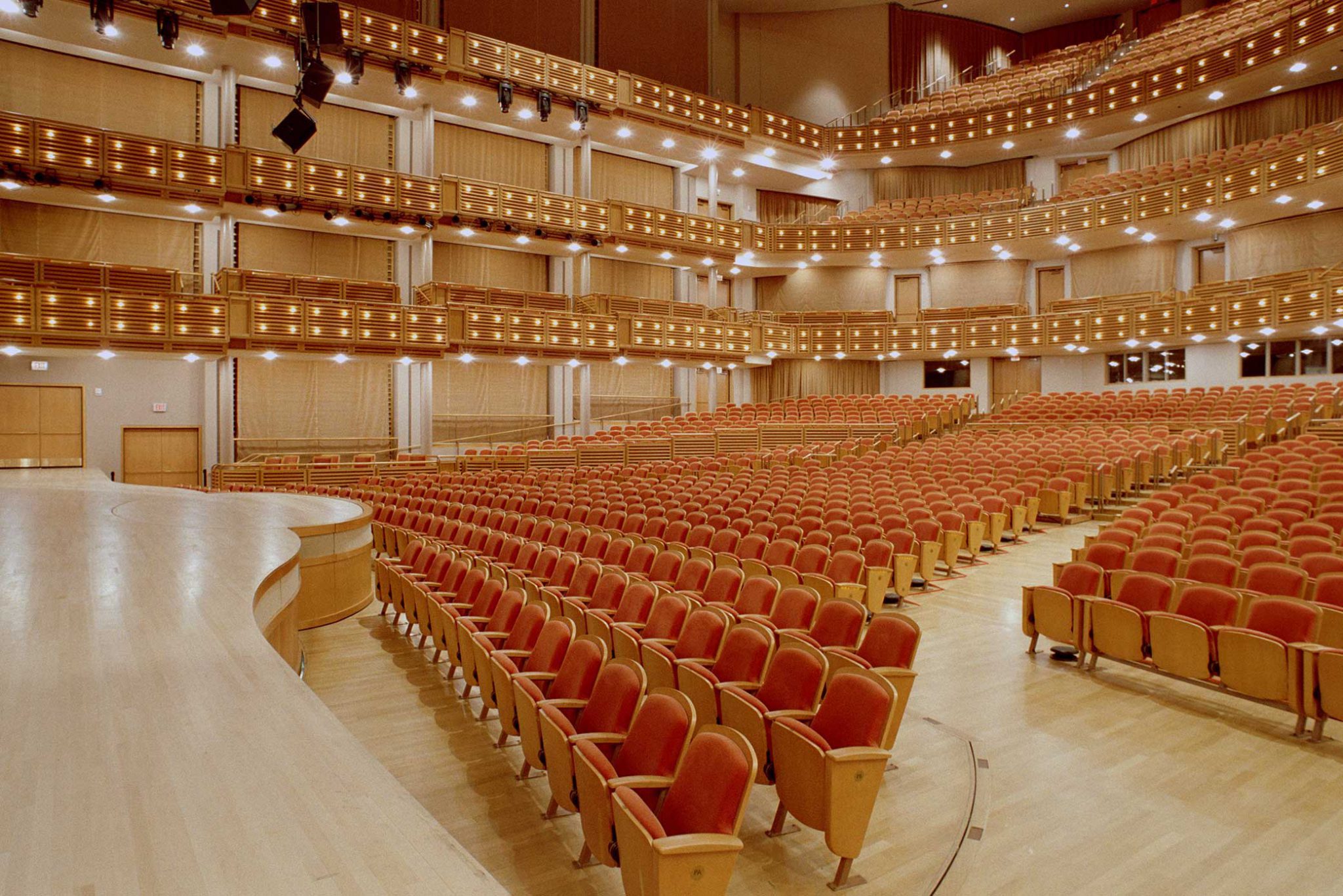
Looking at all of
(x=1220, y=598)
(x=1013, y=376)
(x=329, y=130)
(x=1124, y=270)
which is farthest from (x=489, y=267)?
(x=1220, y=598)

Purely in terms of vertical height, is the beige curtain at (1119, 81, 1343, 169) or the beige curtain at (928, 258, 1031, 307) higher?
the beige curtain at (1119, 81, 1343, 169)

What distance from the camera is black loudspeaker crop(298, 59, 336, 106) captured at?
6.69m

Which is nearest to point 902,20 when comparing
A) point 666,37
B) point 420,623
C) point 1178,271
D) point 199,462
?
point 666,37

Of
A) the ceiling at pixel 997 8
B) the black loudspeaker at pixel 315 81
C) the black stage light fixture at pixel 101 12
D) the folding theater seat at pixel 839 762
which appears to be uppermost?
the ceiling at pixel 997 8

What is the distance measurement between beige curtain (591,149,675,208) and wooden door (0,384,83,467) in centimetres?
960

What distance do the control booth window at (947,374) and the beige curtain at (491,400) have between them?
833 cm

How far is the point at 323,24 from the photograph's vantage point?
21.9ft

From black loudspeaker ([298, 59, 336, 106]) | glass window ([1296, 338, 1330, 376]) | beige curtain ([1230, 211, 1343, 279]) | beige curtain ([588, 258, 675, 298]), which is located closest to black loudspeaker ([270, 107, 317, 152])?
black loudspeaker ([298, 59, 336, 106])

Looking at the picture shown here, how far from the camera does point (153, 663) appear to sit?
2.30 meters

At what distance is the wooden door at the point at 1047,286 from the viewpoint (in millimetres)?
16891

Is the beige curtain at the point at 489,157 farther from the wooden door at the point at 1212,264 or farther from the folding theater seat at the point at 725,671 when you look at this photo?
the folding theater seat at the point at 725,671

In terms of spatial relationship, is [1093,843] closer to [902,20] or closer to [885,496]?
[885,496]

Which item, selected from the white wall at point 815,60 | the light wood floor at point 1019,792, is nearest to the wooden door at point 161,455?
the light wood floor at point 1019,792

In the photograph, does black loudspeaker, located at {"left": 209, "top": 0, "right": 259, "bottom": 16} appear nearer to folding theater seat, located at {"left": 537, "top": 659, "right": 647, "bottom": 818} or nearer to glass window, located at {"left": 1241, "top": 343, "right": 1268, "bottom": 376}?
folding theater seat, located at {"left": 537, "top": 659, "right": 647, "bottom": 818}
